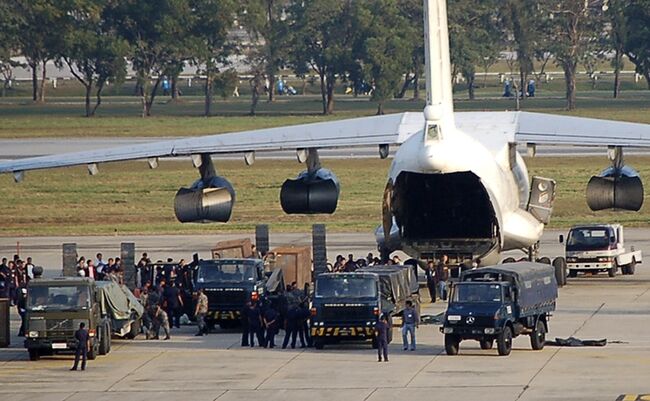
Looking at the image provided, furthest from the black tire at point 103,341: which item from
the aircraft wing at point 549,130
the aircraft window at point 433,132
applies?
the aircraft wing at point 549,130

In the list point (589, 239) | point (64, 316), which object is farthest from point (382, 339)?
point (589, 239)

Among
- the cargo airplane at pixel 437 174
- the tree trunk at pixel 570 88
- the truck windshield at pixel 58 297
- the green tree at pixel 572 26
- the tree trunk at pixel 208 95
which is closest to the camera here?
the truck windshield at pixel 58 297

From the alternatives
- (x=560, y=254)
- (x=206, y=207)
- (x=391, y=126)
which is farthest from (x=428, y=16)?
(x=560, y=254)

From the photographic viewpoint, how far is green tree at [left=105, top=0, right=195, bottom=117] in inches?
4936

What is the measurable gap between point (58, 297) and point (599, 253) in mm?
18002

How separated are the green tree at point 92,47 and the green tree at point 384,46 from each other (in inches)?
729

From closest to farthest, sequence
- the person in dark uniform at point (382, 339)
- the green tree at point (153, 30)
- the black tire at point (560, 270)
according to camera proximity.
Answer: the person in dark uniform at point (382, 339) → the black tire at point (560, 270) → the green tree at point (153, 30)

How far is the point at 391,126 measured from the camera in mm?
41031

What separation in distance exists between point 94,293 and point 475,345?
26.7 feet

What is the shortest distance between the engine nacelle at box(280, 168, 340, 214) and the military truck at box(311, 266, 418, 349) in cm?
538

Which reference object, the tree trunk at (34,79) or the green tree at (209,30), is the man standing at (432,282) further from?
the tree trunk at (34,79)

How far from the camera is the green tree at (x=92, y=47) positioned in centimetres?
12250

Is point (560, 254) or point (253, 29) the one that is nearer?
point (560, 254)

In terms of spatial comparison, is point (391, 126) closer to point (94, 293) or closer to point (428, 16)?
point (428, 16)
